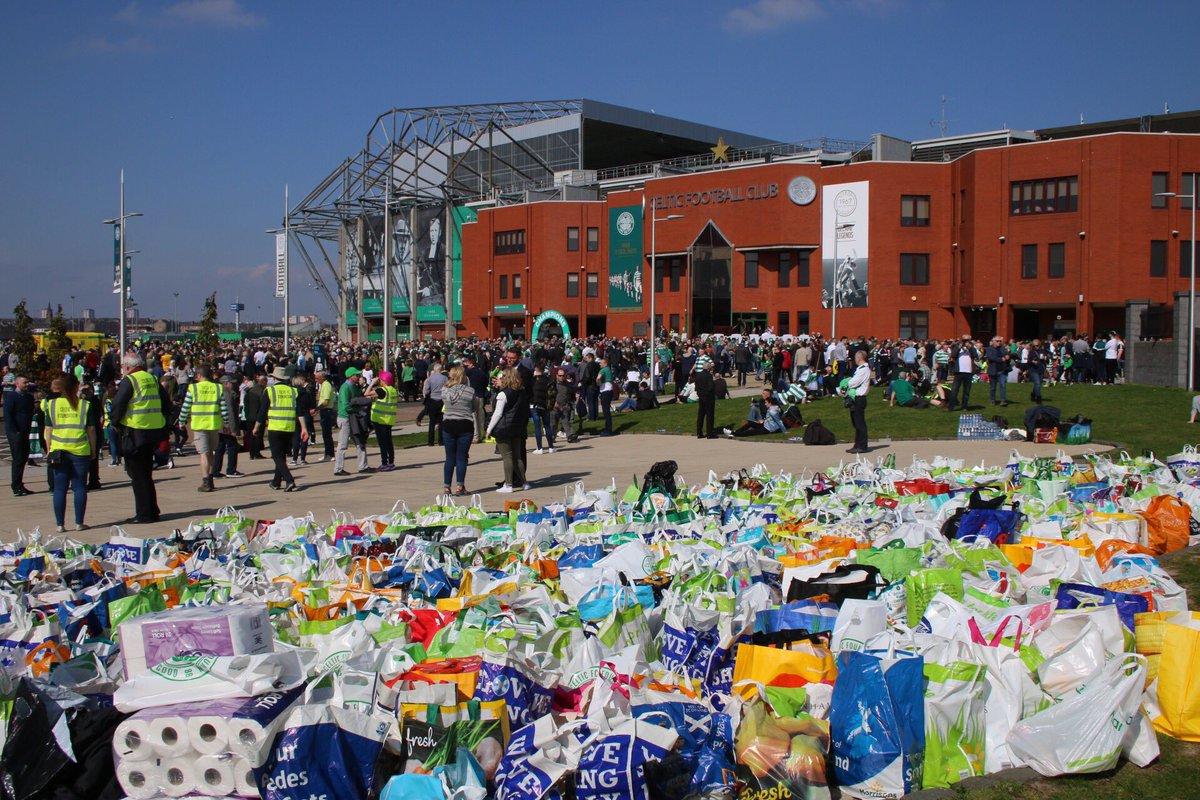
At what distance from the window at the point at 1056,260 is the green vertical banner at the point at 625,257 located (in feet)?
71.1

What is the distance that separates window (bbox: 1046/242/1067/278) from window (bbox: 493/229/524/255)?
3041 centimetres

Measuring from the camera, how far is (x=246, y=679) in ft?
13.0

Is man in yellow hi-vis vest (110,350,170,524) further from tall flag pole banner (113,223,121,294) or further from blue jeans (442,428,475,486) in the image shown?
tall flag pole banner (113,223,121,294)

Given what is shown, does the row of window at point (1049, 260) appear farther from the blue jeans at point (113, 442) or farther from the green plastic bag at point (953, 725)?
the green plastic bag at point (953, 725)

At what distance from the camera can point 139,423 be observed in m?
10.9

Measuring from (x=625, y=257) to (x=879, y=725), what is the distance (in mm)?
53877

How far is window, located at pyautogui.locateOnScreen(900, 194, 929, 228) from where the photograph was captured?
155 feet

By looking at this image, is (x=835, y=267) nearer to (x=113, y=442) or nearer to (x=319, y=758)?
(x=113, y=442)

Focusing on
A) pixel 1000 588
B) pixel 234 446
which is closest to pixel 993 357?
pixel 234 446

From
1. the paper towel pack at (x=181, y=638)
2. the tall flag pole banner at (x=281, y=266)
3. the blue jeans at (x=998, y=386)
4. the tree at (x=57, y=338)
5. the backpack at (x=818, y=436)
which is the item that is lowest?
the backpack at (x=818, y=436)

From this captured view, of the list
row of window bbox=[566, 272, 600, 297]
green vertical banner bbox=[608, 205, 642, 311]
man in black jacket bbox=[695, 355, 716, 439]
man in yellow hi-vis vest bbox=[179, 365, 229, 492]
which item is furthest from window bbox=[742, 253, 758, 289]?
man in yellow hi-vis vest bbox=[179, 365, 229, 492]

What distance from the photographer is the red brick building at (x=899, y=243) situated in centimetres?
4066

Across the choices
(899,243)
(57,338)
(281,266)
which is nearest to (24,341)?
(57,338)

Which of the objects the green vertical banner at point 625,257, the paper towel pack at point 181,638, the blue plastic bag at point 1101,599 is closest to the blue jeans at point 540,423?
the blue plastic bag at point 1101,599
